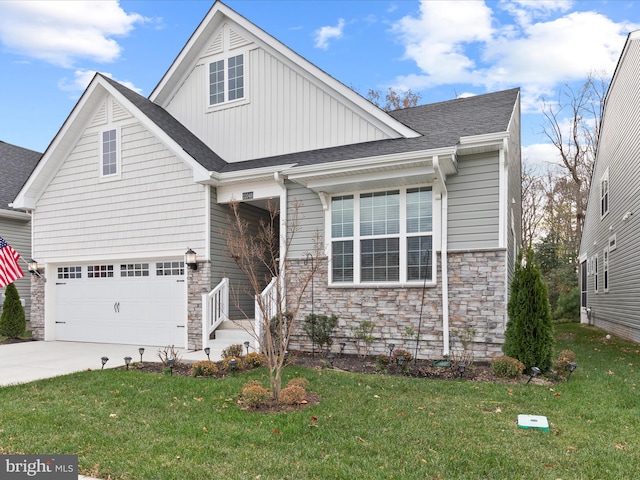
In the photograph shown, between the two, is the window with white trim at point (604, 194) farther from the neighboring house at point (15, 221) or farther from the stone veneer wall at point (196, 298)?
the neighboring house at point (15, 221)

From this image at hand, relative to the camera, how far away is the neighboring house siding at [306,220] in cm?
930

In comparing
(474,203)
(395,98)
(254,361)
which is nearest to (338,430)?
(254,361)

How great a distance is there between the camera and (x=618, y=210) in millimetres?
13109

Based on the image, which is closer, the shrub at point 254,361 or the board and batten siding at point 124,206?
the shrub at point 254,361

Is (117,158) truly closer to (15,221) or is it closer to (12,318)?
(12,318)

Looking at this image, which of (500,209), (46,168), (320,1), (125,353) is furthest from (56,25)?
(500,209)

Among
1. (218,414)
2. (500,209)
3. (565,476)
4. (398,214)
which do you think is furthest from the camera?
(398,214)

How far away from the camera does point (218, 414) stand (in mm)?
4883

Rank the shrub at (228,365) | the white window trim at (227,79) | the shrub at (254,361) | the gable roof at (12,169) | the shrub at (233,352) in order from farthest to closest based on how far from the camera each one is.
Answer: the gable roof at (12,169) < the white window trim at (227,79) < the shrub at (233,352) < the shrub at (254,361) < the shrub at (228,365)

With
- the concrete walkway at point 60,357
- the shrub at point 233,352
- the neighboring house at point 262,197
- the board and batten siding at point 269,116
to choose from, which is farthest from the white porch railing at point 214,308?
the board and batten siding at point 269,116

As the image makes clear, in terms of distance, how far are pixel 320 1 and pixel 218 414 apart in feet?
38.7

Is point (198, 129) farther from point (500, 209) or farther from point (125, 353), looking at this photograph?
point (500, 209)

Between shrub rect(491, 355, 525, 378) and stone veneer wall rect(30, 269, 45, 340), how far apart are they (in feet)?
37.3

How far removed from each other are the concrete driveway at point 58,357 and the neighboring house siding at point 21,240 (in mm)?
5240
